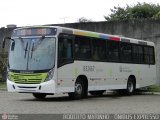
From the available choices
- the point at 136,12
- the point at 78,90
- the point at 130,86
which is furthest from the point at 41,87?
the point at 136,12

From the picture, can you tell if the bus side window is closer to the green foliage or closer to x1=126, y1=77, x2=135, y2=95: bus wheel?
x1=126, y1=77, x2=135, y2=95: bus wheel

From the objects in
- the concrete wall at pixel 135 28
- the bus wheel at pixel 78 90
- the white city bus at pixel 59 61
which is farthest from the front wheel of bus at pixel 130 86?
the concrete wall at pixel 135 28

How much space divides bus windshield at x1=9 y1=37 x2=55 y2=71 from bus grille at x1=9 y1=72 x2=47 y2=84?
0.85 ft

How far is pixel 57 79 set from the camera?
20.0 metres

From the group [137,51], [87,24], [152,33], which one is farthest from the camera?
[87,24]

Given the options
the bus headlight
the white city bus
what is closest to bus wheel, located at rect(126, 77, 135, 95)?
the white city bus

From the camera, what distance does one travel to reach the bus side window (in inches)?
798

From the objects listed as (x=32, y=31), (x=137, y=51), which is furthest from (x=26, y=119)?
(x=137, y=51)

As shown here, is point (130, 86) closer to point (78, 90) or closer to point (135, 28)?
point (78, 90)

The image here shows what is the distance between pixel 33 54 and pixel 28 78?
1010 millimetres

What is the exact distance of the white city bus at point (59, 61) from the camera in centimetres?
2003

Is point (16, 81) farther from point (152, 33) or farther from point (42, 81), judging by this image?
point (152, 33)

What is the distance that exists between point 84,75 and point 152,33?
1197 centimetres

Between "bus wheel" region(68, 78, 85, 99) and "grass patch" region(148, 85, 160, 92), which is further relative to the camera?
"grass patch" region(148, 85, 160, 92)
